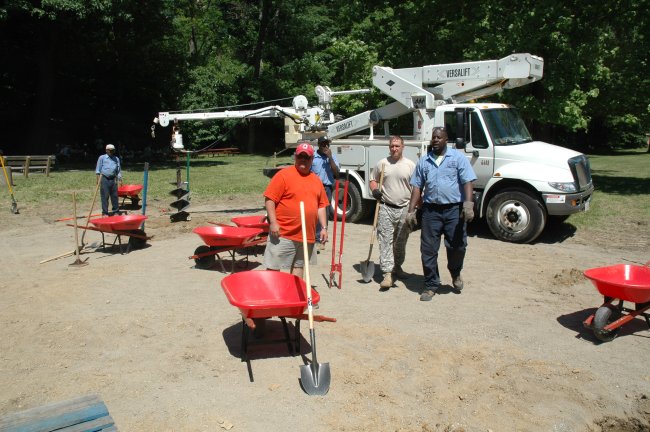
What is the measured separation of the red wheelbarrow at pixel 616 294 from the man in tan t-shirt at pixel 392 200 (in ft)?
7.91

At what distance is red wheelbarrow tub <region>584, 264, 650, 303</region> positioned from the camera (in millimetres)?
5750

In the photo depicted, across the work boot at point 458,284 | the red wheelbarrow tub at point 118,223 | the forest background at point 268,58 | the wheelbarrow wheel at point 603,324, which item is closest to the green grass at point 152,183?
the forest background at point 268,58

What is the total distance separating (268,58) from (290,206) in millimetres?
33529

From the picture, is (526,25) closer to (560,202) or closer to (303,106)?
(303,106)

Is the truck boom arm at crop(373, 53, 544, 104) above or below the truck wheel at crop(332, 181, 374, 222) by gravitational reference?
above

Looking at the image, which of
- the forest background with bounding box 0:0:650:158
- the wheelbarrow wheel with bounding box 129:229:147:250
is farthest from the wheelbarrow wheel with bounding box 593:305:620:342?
the forest background with bounding box 0:0:650:158

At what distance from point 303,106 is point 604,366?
31.1ft

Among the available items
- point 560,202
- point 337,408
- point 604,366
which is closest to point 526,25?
point 560,202

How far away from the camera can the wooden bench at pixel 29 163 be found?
2181 cm

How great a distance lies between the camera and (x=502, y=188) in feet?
35.7

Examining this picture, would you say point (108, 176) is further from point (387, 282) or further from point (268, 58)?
point (268, 58)

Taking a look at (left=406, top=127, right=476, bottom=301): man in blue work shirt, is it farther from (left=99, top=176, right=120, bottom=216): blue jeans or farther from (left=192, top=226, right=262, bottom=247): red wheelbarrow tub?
(left=99, top=176, right=120, bottom=216): blue jeans

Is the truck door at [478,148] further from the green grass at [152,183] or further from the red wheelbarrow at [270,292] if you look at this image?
the green grass at [152,183]

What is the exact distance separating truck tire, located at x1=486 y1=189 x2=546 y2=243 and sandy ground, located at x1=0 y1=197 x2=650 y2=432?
1.43 metres
